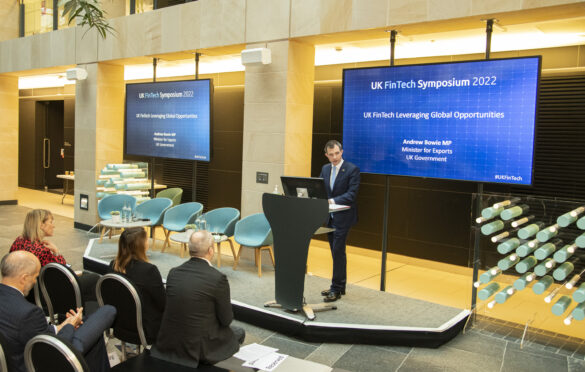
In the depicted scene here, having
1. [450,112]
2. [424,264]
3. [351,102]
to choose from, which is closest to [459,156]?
[450,112]

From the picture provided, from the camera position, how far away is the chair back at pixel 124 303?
3.57 m

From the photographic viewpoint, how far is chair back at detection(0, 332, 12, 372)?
2494mm

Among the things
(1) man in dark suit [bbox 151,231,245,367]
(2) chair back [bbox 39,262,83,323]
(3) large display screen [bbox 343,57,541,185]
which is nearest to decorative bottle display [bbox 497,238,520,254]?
(3) large display screen [bbox 343,57,541,185]

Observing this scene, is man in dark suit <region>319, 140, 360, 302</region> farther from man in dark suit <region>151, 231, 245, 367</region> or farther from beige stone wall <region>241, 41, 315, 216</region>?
man in dark suit <region>151, 231, 245, 367</region>

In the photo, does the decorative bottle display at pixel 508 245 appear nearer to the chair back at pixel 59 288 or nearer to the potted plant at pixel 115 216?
the chair back at pixel 59 288

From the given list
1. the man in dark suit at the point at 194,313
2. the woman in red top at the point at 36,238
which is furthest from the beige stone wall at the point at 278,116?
the man in dark suit at the point at 194,313

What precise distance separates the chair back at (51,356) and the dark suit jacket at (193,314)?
33.8 inches

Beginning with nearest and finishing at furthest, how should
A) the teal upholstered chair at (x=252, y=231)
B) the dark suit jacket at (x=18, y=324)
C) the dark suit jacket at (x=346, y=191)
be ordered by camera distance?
the dark suit jacket at (x=18, y=324) < the dark suit jacket at (x=346, y=191) < the teal upholstered chair at (x=252, y=231)

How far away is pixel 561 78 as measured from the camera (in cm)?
677

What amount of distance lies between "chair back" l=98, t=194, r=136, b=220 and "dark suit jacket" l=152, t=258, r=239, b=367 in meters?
5.72

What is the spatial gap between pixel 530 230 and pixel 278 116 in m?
3.77

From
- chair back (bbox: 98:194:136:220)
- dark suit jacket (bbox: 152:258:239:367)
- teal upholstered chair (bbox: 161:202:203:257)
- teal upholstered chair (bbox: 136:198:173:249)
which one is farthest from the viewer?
chair back (bbox: 98:194:136:220)

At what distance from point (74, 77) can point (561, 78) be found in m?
8.36

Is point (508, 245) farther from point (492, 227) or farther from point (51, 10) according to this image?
point (51, 10)
